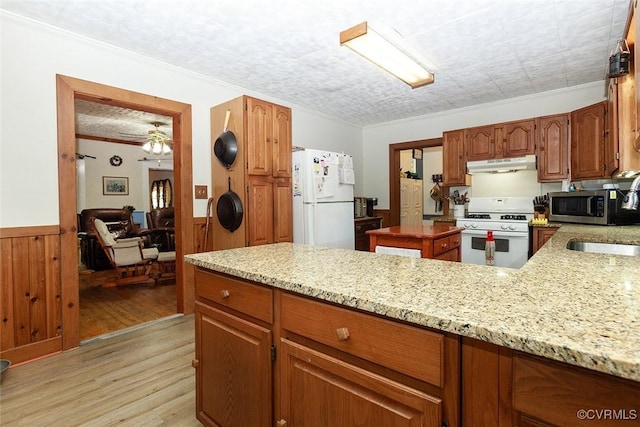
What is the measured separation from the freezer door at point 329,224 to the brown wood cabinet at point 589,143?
264cm

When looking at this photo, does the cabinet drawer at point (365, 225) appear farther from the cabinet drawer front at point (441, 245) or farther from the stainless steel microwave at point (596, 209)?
the stainless steel microwave at point (596, 209)

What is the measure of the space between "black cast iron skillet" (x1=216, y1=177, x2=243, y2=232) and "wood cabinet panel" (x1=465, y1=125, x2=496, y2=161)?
10.6ft

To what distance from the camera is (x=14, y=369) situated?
221 cm

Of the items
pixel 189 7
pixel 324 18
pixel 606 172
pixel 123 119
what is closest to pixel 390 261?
pixel 324 18

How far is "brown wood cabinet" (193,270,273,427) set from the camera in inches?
47.1

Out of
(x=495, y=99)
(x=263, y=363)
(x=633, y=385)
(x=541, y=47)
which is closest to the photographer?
(x=633, y=385)

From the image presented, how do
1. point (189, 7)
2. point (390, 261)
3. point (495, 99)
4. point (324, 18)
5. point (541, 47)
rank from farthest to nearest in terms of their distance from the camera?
point (495, 99), point (541, 47), point (324, 18), point (189, 7), point (390, 261)

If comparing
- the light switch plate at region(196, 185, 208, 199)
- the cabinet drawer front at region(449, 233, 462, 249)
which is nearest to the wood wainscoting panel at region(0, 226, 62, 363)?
the light switch plate at region(196, 185, 208, 199)

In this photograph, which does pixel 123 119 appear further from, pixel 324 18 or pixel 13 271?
pixel 324 18

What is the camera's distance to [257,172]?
315cm

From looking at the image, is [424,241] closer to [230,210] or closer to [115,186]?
[230,210]

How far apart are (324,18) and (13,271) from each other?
290 centimetres

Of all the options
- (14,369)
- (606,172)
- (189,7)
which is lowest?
(14,369)

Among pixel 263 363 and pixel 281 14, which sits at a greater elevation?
pixel 281 14
